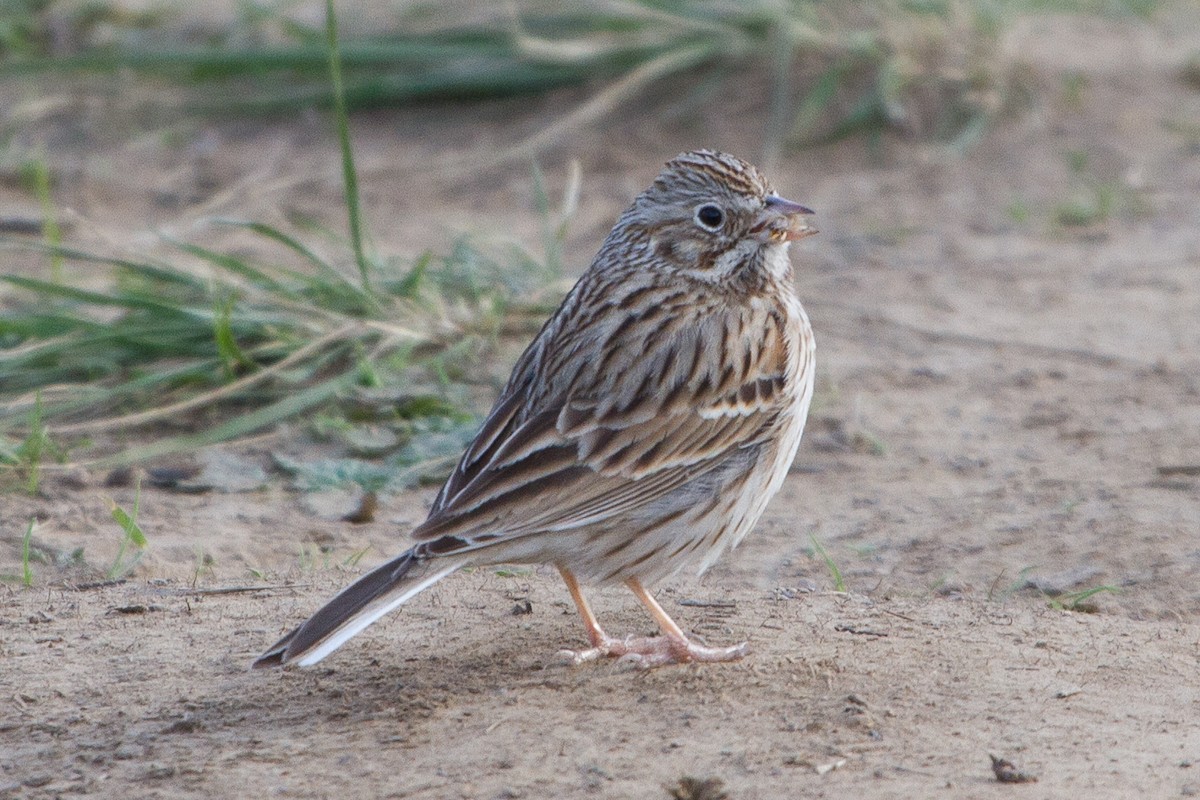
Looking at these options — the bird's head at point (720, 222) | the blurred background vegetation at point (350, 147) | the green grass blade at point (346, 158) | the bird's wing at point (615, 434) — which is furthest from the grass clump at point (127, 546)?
the bird's head at point (720, 222)

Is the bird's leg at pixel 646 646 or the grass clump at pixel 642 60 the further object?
the grass clump at pixel 642 60

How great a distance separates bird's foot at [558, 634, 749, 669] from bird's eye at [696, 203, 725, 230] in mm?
1191

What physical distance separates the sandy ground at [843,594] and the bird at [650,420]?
30 centimetres

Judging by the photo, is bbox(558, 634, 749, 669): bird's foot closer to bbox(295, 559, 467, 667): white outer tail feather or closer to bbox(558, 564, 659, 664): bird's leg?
bbox(558, 564, 659, 664): bird's leg

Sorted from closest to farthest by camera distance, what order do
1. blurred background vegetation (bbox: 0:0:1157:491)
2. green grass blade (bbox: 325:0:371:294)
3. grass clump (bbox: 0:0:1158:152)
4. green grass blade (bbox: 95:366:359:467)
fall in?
green grass blade (bbox: 95:366:359:467) → green grass blade (bbox: 325:0:371:294) → blurred background vegetation (bbox: 0:0:1157:491) → grass clump (bbox: 0:0:1158:152)

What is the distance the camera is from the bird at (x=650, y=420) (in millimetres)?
4297

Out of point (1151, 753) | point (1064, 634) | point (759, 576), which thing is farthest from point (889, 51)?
point (1151, 753)

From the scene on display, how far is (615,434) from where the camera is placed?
450 centimetres

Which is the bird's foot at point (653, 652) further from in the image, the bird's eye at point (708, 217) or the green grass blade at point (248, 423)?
the green grass blade at point (248, 423)

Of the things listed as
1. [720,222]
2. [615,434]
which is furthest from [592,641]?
[720,222]

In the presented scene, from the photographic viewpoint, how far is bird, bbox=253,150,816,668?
4297 millimetres

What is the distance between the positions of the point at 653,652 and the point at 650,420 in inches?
23.8

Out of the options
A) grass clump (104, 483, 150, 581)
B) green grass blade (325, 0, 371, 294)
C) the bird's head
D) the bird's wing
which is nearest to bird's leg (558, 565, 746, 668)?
the bird's wing

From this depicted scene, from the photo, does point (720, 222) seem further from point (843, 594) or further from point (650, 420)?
point (843, 594)
